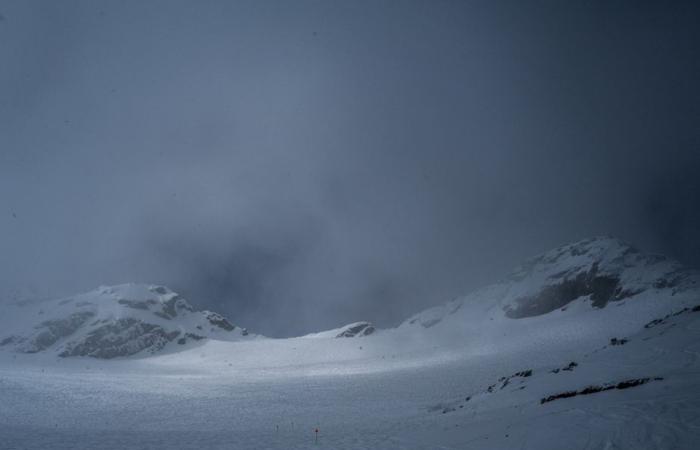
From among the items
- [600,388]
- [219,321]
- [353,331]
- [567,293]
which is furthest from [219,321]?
[600,388]

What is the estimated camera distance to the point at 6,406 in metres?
31.5

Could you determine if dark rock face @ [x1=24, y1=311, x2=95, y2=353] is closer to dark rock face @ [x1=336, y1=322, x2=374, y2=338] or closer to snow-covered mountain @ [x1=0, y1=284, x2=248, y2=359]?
snow-covered mountain @ [x1=0, y1=284, x2=248, y2=359]

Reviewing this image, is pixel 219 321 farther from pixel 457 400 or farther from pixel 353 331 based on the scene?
pixel 457 400

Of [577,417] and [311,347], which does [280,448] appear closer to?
[577,417]

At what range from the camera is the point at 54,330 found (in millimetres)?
122750

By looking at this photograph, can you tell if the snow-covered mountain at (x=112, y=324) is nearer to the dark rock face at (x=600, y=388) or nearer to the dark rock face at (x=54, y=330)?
the dark rock face at (x=54, y=330)

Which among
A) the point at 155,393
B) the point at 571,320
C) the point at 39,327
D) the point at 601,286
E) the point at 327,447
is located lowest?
the point at 327,447

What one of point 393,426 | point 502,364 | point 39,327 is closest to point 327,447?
point 393,426

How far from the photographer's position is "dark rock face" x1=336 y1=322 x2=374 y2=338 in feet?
382

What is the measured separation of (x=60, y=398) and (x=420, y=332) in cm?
8028

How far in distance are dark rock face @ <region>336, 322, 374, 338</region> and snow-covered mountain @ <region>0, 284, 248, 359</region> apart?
4589cm

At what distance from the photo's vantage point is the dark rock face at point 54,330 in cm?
11625

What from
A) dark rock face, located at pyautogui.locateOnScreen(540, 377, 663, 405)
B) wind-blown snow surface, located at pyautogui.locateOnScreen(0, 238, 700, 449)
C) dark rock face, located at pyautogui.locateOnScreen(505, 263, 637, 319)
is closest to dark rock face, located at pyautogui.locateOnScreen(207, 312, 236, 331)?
wind-blown snow surface, located at pyautogui.locateOnScreen(0, 238, 700, 449)

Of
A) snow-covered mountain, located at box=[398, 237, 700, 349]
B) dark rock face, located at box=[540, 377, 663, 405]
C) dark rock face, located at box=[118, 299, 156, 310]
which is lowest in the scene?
dark rock face, located at box=[540, 377, 663, 405]
